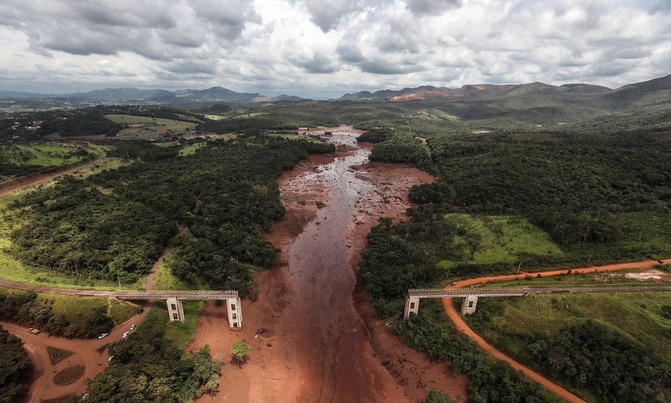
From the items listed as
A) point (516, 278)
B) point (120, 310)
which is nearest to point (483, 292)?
point (516, 278)

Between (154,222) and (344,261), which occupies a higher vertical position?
(154,222)

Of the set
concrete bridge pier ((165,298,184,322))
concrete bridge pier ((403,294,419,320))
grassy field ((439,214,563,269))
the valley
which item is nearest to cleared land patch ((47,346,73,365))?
the valley

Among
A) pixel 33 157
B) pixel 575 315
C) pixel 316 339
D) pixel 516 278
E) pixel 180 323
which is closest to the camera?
pixel 575 315

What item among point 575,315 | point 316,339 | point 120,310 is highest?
point 575,315

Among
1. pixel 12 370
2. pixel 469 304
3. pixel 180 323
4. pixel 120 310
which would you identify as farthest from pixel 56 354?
pixel 469 304

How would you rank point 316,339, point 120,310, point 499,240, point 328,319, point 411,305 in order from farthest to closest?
point 499,240 → point 328,319 → point 316,339 → point 411,305 → point 120,310

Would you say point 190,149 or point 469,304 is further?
point 190,149

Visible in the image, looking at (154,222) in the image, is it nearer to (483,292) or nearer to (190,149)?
(483,292)
